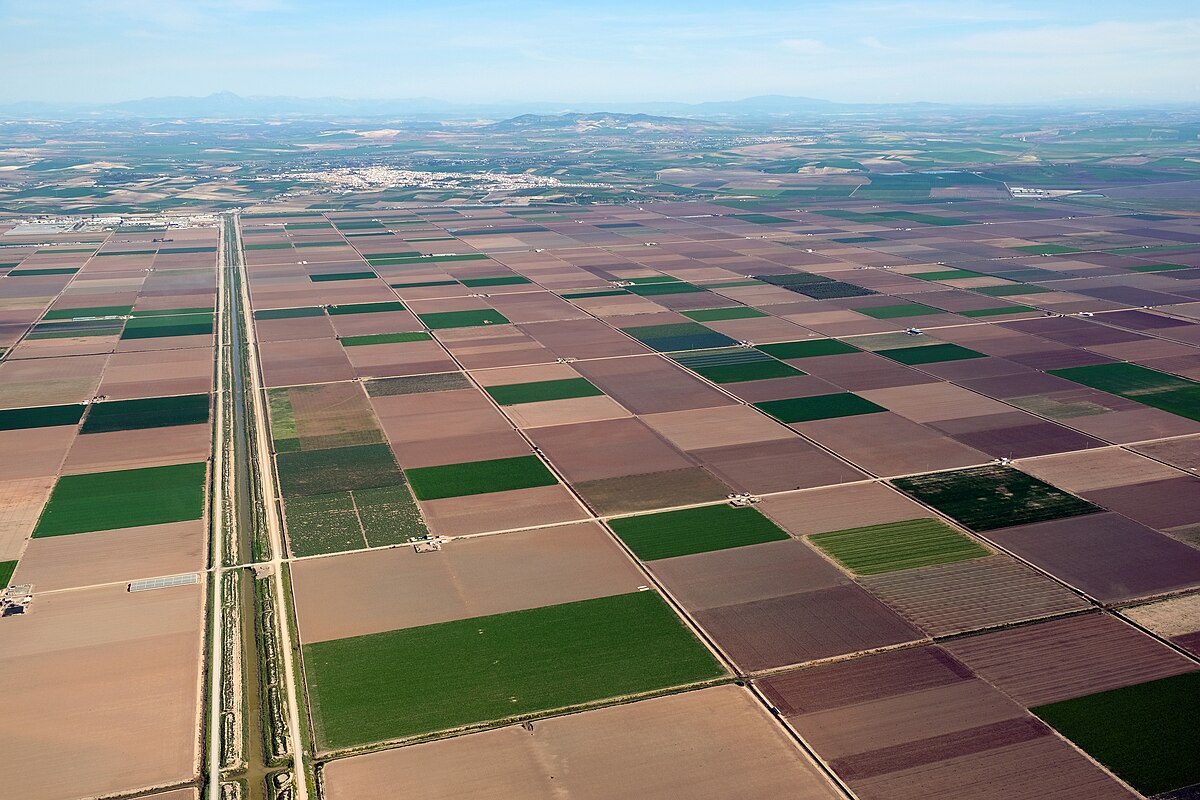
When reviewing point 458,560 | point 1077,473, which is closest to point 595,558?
point 458,560

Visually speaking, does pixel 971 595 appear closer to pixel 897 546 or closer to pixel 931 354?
pixel 897 546

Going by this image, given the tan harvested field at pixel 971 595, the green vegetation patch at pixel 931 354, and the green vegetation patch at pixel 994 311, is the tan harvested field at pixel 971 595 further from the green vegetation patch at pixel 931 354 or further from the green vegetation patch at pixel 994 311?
the green vegetation patch at pixel 994 311

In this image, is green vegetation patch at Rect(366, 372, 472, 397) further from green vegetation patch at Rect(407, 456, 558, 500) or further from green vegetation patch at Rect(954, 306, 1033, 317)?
green vegetation patch at Rect(954, 306, 1033, 317)

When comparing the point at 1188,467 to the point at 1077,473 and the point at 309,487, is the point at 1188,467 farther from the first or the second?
the point at 309,487

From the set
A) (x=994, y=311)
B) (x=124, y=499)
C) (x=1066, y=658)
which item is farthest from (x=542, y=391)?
(x=994, y=311)

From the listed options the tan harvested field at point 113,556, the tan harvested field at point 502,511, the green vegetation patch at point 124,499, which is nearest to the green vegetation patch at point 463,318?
the green vegetation patch at point 124,499
